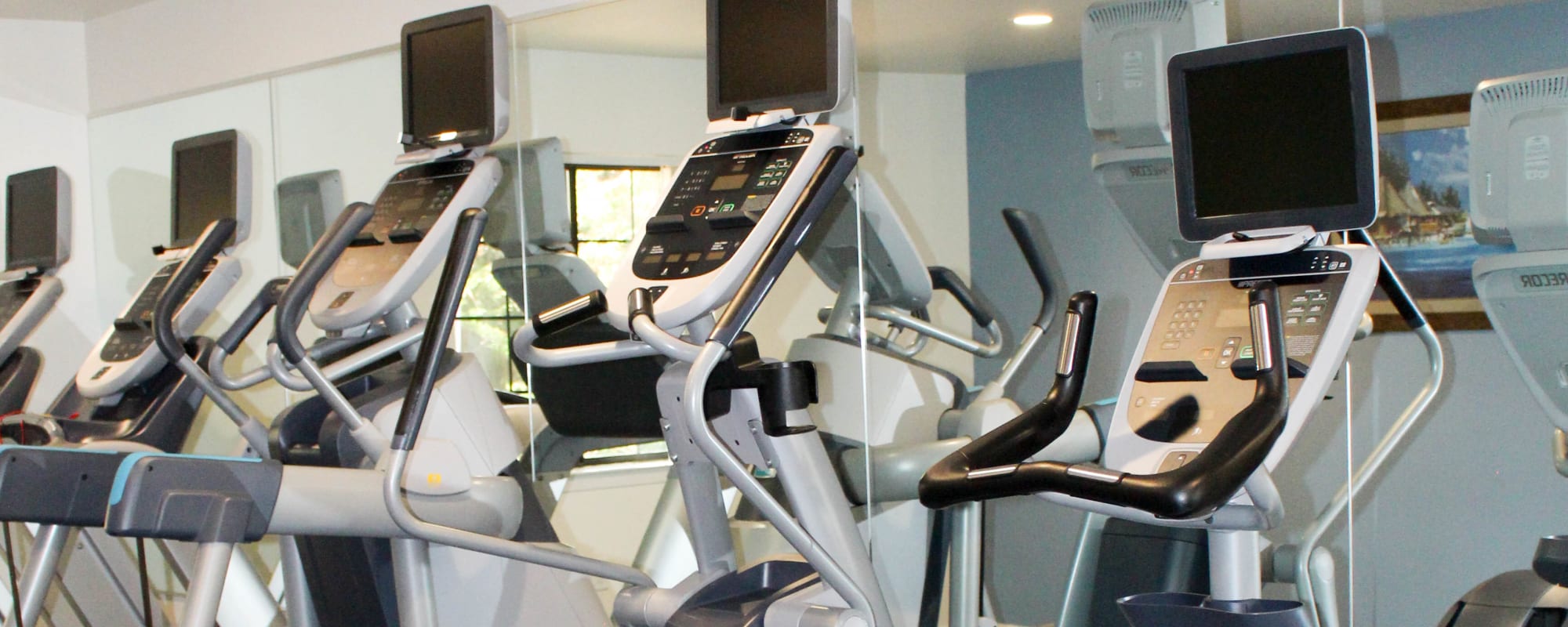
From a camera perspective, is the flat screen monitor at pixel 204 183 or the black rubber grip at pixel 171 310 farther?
the flat screen monitor at pixel 204 183

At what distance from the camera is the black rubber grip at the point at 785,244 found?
7.16ft

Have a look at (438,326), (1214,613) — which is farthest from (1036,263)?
(438,326)

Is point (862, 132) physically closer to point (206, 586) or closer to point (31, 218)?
point (206, 586)

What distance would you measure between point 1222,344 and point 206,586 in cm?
154

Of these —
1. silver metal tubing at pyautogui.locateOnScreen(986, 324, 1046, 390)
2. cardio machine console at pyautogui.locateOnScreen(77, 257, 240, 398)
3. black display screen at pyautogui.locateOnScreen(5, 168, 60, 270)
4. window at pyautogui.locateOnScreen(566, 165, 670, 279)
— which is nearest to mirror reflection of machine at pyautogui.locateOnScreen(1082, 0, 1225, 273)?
silver metal tubing at pyautogui.locateOnScreen(986, 324, 1046, 390)

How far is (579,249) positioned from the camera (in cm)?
355

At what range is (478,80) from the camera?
3334 mm

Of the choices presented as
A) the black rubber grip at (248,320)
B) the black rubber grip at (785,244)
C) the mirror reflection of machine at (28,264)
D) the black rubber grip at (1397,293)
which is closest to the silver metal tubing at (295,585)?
the black rubber grip at (248,320)

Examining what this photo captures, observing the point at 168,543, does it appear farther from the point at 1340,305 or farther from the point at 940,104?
the point at 1340,305

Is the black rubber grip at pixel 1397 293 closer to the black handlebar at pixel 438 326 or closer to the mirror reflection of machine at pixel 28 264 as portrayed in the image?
the black handlebar at pixel 438 326

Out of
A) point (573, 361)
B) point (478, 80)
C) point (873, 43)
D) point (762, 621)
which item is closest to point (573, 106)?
point (478, 80)

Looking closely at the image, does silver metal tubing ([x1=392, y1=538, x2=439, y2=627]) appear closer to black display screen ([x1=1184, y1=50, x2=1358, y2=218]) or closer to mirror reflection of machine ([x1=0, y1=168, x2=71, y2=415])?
black display screen ([x1=1184, y1=50, x2=1358, y2=218])

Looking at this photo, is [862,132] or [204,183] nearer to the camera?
[862,132]

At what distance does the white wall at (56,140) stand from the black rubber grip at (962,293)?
4.07 metres
